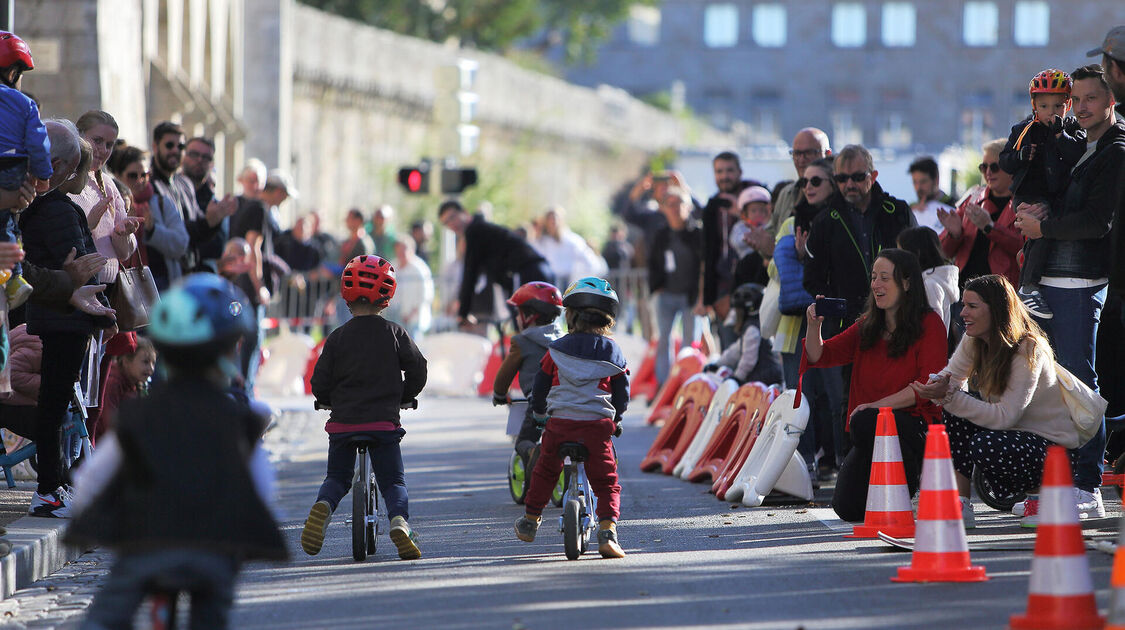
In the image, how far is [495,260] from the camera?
672 inches

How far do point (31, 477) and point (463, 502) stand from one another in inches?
102

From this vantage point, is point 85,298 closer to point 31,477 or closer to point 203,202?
point 31,477

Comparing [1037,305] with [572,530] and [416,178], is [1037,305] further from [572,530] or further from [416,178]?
[416,178]

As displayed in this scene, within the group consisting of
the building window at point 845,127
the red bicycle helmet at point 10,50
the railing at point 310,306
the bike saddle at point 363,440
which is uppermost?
the building window at point 845,127

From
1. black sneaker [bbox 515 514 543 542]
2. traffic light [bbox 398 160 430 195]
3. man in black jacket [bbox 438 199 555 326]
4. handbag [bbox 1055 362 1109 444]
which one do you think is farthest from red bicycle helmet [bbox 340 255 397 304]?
traffic light [bbox 398 160 430 195]

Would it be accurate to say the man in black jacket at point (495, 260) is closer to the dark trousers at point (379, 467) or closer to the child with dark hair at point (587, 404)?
the child with dark hair at point (587, 404)

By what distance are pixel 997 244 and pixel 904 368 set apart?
7.06 ft

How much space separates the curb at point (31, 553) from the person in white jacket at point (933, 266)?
456 centimetres

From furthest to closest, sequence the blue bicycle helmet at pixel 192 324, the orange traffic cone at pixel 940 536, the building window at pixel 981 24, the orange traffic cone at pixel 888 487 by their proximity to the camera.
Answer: the building window at pixel 981 24
the orange traffic cone at pixel 888 487
the orange traffic cone at pixel 940 536
the blue bicycle helmet at pixel 192 324

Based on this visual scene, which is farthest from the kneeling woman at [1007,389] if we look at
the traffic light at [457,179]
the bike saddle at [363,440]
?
the traffic light at [457,179]

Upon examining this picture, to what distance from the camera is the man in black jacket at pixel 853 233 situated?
10.5m

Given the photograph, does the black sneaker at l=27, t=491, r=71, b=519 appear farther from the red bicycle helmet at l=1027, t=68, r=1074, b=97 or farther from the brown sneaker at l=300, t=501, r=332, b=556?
the red bicycle helmet at l=1027, t=68, r=1074, b=97

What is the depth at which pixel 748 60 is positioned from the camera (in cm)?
8050

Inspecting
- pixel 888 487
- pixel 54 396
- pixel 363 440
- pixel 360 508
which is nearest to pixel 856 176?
pixel 888 487
